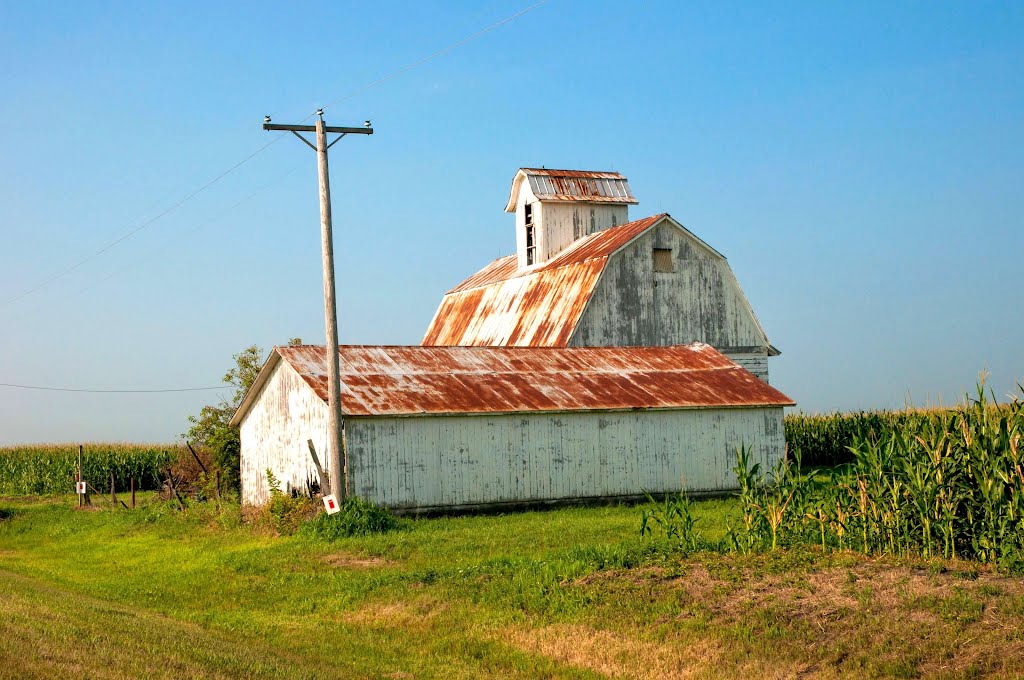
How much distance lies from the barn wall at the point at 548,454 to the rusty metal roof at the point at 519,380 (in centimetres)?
30

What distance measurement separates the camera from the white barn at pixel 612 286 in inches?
1368

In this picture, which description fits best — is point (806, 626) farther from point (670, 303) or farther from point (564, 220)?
point (564, 220)

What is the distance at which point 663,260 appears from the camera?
3584 cm

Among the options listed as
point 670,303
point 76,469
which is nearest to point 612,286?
point 670,303

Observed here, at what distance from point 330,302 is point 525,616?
33.7 ft

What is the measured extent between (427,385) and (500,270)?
76.5ft

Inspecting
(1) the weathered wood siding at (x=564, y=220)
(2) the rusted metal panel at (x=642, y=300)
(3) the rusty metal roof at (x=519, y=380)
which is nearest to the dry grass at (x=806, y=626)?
(3) the rusty metal roof at (x=519, y=380)

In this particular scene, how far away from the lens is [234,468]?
32281mm

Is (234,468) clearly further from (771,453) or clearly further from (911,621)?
(911,621)

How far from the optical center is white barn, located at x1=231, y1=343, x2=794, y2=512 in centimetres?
2262

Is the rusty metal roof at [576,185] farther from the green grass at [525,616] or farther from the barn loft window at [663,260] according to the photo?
the green grass at [525,616]

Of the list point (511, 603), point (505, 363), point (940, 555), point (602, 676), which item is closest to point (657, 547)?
point (511, 603)

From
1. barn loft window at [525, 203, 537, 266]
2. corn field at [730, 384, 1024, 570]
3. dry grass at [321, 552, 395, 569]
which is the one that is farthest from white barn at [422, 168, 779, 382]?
corn field at [730, 384, 1024, 570]

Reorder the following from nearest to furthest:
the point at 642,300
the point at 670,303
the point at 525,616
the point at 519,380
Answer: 1. the point at 525,616
2. the point at 519,380
3. the point at 642,300
4. the point at 670,303
